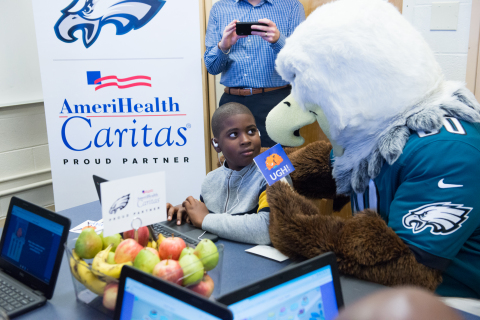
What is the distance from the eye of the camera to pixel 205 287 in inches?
35.2

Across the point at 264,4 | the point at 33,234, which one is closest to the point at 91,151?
the point at 264,4

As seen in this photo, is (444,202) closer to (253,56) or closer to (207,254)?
(207,254)

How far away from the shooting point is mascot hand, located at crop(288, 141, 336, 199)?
144 cm

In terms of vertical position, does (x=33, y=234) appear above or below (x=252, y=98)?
below

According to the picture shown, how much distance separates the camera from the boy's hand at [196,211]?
4.71 feet

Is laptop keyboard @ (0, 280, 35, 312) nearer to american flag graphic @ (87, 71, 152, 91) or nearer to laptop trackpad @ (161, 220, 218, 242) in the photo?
laptop trackpad @ (161, 220, 218, 242)

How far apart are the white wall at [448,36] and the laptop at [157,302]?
6.90 ft

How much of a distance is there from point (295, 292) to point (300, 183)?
2.48 feet

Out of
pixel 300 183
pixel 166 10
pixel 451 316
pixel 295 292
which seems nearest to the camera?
pixel 451 316

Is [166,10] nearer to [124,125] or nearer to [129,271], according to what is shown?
[124,125]

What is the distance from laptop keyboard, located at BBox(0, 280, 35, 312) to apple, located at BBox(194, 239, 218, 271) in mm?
446

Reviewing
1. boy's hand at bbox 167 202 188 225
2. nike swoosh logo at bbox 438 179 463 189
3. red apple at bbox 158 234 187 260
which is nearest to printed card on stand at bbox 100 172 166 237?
red apple at bbox 158 234 187 260

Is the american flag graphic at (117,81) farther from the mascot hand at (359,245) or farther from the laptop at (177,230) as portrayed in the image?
the mascot hand at (359,245)

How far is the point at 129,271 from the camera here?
77 centimetres
